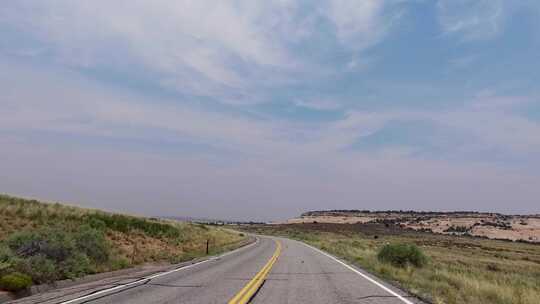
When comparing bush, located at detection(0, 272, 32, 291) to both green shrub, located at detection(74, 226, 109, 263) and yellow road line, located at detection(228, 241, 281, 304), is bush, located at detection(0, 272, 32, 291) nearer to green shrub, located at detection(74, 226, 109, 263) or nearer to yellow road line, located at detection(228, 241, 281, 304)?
yellow road line, located at detection(228, 241, 281, 304)

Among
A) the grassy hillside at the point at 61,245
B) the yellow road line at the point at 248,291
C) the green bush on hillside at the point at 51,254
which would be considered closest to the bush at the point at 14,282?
the grassy hillside at the point at 61,245

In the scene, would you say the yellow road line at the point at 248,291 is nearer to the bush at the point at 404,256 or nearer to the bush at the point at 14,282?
the bush at the point at 14,282

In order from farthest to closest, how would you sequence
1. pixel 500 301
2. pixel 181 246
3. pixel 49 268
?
pixel 181 246 < pixel 49 268 < pixel 500 301

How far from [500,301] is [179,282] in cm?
925

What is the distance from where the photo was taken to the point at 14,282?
11.3 meters

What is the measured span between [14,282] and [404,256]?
67.7 ft

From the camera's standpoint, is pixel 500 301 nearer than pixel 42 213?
Yes

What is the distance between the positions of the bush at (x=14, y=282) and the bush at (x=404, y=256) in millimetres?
19030

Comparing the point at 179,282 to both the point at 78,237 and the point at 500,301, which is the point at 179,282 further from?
the point at 500,301

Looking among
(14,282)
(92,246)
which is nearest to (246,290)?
(14,282)

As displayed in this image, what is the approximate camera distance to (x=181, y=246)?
3612cm

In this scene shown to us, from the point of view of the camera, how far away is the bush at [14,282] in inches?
439

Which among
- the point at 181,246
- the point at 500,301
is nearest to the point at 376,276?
the point at 500,301

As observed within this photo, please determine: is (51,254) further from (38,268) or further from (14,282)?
(14,282)
